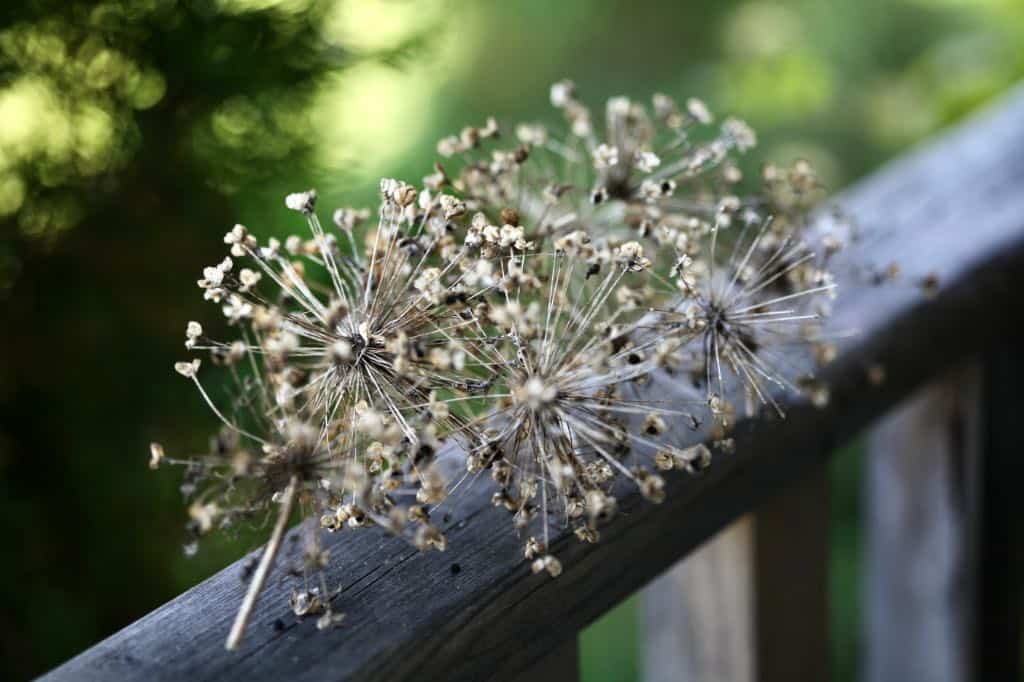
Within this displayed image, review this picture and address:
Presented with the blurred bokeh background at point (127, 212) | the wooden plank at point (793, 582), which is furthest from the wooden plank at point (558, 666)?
the blurred bokeh background at point (127, 212)

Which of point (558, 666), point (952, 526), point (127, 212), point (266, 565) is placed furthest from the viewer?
point (952, 526)

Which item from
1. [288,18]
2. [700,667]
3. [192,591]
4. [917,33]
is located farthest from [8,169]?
[917,33]

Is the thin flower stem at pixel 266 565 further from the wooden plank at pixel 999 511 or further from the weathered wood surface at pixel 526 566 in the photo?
the wooden plank at pixel 999 511

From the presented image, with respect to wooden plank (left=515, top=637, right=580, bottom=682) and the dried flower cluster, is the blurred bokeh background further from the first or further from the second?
wooden plank (left=515, top=637, right=580, bottom=682)

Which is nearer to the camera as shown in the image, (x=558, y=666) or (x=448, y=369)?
(x=448, y=369)

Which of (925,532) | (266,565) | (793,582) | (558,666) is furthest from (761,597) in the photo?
(266,565)

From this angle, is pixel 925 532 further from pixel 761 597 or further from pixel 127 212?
pixel 127 212

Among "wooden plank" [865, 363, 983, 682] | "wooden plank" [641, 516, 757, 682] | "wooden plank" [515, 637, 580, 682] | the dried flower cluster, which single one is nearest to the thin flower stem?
the dried flower cluster

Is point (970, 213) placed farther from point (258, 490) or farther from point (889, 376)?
point (258, 490)
